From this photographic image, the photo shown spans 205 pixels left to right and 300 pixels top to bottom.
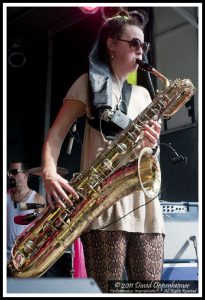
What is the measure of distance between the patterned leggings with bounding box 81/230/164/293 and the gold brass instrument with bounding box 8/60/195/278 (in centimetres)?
19

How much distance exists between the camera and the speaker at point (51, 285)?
158 cm

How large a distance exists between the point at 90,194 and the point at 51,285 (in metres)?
0.99

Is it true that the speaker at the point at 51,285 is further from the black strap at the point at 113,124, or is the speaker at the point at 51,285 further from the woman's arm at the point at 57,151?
the black strap at the point at 113,124

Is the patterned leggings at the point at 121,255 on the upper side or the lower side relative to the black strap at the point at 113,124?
lower

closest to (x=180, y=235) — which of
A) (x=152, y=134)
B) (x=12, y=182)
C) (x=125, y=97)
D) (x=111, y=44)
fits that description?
(x=152, y=134)

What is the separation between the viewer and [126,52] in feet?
8.41

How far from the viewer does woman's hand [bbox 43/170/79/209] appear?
7.63ft

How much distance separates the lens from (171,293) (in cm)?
254

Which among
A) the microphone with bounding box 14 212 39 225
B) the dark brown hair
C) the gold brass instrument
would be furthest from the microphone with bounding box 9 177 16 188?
the dark brown hair

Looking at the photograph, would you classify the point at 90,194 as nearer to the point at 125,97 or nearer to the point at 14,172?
the point at 125,97

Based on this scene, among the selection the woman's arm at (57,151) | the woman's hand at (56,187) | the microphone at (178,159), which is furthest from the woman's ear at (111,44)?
the microphone at (178,159)

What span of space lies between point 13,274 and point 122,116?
105 cm

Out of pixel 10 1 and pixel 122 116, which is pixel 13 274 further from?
pixel 10 1

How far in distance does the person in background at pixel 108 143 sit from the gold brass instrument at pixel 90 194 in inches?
2.0
